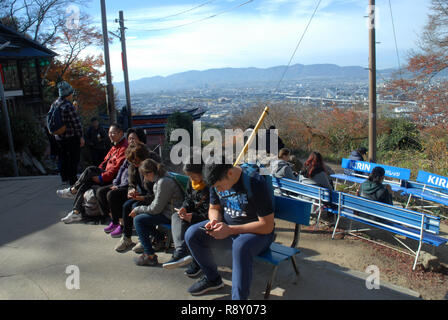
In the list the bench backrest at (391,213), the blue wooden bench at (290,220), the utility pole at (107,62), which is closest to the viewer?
the blue wooden bench at (290,220)

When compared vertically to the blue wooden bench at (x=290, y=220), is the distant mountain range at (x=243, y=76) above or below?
above

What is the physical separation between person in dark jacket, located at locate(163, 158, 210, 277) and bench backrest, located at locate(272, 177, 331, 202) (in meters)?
2.11

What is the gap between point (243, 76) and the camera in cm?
4069

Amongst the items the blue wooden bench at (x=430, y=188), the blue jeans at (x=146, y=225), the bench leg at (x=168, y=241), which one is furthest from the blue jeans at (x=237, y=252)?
the blue wooden bench at (x=430, y=188)

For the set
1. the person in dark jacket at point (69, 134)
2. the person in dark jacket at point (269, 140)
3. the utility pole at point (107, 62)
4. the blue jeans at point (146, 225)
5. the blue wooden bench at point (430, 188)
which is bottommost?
the blue wooden bench at point (430, 188)

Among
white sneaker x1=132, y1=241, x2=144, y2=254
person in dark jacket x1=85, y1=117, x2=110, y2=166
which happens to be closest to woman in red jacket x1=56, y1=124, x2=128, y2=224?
white sneaker x1=132, y1=241, x2=144, y2=254

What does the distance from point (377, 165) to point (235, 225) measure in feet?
16.7

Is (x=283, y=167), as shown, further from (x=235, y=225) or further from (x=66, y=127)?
(x=66, y=127)

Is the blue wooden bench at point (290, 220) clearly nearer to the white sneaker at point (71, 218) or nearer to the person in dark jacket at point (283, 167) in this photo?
the person in dark jacket at point (283, 167)

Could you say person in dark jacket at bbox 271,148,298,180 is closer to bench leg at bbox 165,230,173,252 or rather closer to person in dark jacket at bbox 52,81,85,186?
bench leg at bbox 165,230,173,252

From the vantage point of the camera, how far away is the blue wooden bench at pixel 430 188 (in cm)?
561

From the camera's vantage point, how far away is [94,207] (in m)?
4.66
